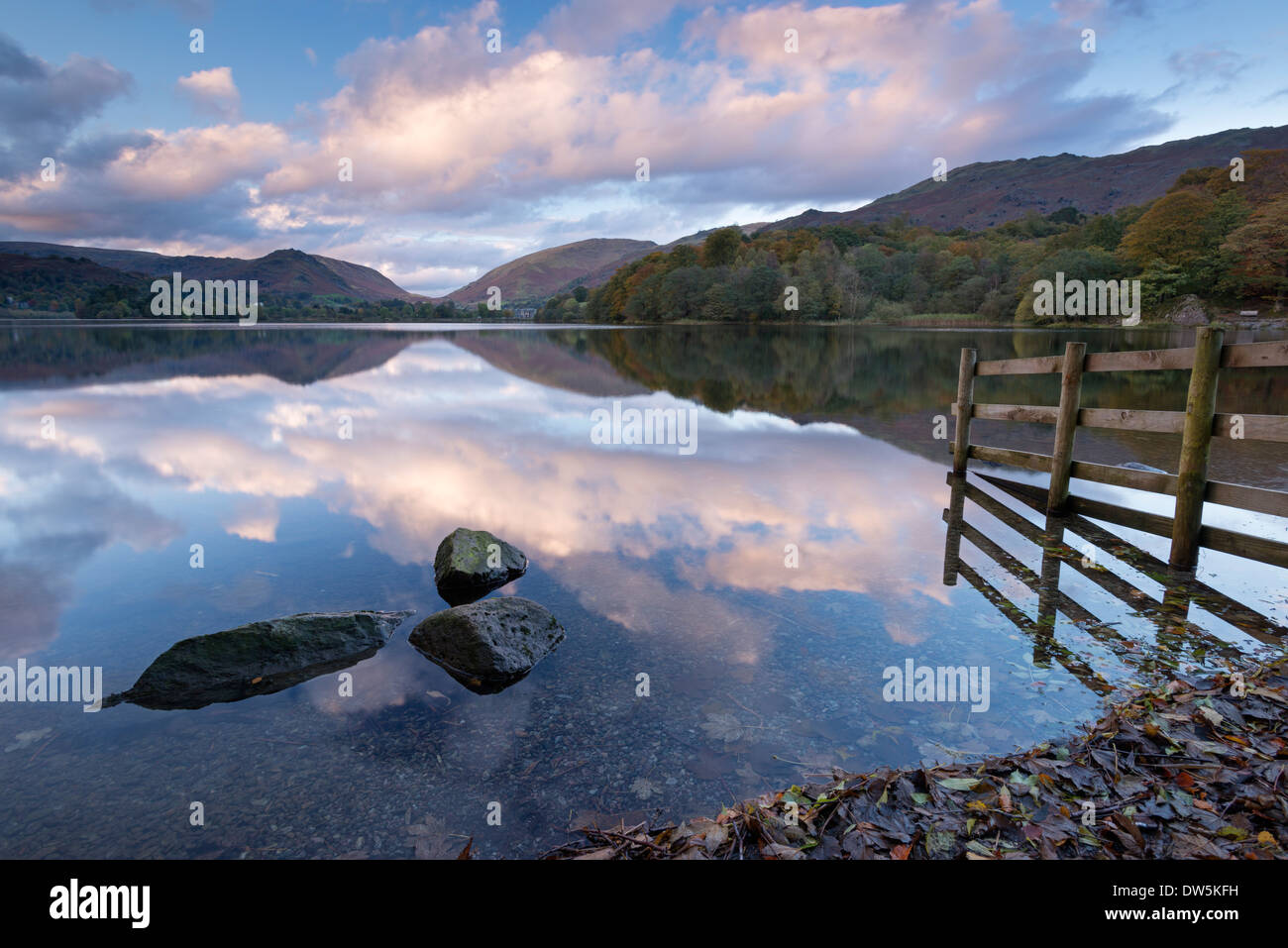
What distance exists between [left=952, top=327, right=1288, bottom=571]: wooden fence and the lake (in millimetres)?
423

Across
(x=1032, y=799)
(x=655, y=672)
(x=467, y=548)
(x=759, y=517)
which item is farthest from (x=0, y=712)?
(x=759, y=517)

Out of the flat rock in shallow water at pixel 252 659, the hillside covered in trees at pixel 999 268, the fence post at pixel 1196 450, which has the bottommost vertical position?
the flat rock in shallow water at pixel 252 659

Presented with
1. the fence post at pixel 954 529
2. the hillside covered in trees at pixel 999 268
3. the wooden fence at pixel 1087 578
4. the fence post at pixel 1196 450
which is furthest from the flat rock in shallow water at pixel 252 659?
the hillside covered in trees at pixel 999 268

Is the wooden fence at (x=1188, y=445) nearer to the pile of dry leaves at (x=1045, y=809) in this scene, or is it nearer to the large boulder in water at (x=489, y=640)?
the pile of dry leaves at (x=1045, y=809)

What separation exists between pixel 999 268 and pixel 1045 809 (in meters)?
152

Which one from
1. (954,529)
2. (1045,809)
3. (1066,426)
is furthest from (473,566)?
(1066,426)

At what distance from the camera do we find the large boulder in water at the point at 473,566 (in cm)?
851

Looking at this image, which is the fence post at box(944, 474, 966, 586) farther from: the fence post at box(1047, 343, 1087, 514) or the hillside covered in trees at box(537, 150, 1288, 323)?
the hillside covered in trees at box(537, 150, 1288, 323)

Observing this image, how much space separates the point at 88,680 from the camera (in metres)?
6.41

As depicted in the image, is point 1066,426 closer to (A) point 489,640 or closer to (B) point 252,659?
(A) point 489,640

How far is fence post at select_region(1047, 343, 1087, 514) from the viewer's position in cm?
1067

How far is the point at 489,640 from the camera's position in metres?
6.46

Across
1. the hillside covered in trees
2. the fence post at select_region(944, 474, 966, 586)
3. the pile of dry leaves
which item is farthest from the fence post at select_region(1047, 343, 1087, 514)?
the hillside covered in trees

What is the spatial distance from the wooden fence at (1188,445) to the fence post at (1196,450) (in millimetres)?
10
